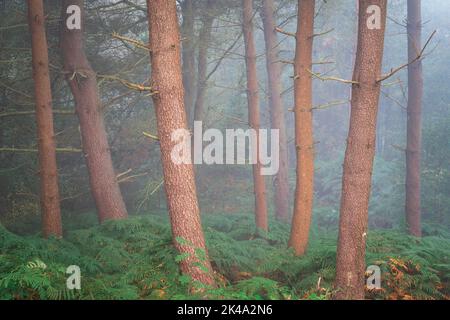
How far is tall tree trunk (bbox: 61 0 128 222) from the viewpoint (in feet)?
30.8

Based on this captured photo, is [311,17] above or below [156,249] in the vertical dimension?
above

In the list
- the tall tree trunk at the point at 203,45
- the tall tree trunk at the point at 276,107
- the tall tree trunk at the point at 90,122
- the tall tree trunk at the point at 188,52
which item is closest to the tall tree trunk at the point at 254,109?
the tall tree trunk at the point at 203,45

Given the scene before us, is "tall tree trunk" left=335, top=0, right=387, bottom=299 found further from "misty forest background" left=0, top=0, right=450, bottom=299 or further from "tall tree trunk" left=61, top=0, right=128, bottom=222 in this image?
"tall tree trunk" left=61, top=0, right=128, bottom=222

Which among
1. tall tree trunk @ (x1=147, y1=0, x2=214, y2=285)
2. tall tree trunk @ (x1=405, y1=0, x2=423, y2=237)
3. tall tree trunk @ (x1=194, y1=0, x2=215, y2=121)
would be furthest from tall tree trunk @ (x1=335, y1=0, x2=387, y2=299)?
tall tree trunk @ (x1=194, y1=0, x2=215, y2=121)

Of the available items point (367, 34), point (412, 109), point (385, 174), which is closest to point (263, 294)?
point (367, 34)

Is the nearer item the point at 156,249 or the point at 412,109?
the point at 156,249

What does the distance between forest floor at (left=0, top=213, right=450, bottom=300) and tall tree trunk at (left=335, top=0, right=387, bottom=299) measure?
16.9 inches

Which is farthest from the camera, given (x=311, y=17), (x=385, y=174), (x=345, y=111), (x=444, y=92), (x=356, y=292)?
(x=345, y=111)

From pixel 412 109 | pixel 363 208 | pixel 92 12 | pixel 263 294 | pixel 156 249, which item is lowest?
pixel 263 294

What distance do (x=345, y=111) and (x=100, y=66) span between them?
76.6 ft

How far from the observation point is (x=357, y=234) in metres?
5.71

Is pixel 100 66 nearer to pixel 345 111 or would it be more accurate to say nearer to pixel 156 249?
pixel 156 249

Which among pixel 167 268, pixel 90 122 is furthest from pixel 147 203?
pixel 167 268
